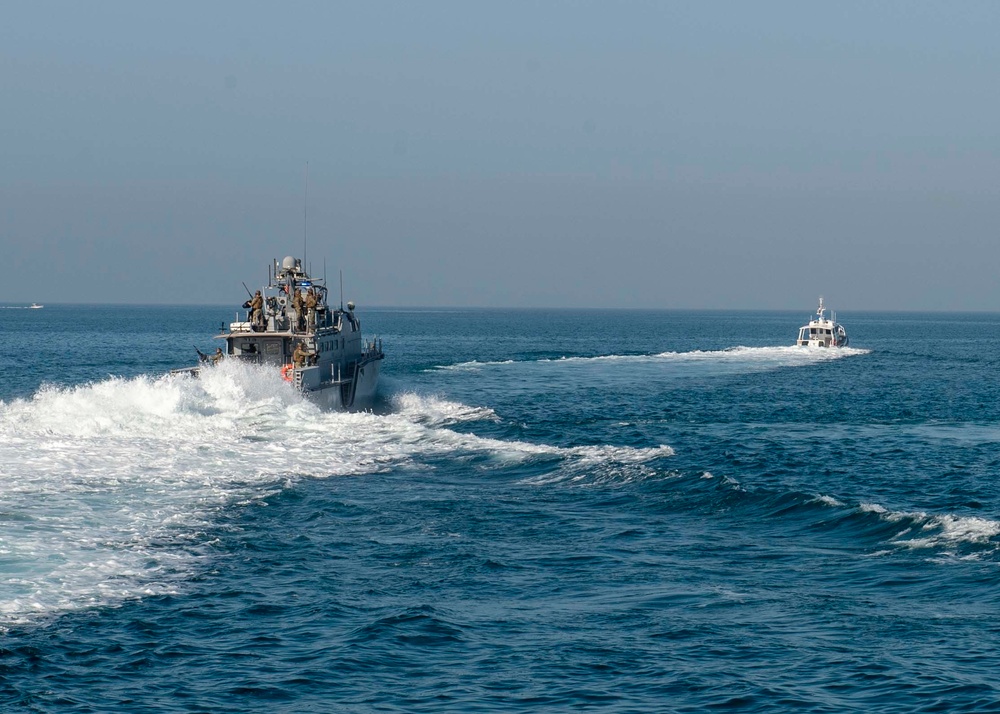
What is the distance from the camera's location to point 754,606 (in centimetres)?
2112

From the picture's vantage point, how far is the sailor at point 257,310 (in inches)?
2218

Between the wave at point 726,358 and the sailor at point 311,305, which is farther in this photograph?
the wave at point 726,358

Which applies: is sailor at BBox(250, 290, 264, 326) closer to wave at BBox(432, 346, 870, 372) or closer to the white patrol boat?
wave at BBox(432, 346, 870, 372)

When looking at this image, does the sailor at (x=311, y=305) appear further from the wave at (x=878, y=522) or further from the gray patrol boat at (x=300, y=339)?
the wave at (x=878, y=522)

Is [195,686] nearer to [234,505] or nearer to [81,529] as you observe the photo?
[81,529]

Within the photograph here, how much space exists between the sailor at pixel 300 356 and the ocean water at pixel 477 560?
1.42m

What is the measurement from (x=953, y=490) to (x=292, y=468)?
867 inches

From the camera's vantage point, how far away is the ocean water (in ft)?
56.7

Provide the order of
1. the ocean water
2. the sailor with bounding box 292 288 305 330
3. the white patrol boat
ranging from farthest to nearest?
the white patrol boat < the sailor with bounding box 292 288 305 330 < the ocean water

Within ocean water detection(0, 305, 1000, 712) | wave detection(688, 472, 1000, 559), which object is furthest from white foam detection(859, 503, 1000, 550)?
ocean water detection(0, 305, 1000, 712)

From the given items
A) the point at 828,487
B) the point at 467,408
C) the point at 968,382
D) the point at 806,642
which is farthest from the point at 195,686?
the point at 968,382

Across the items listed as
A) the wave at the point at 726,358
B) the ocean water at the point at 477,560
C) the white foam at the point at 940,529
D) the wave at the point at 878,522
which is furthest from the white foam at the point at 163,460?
the wave at the point at 726,358

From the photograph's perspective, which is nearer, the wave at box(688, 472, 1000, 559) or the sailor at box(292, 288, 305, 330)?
the wave at box(688, 472, 1000, 559)

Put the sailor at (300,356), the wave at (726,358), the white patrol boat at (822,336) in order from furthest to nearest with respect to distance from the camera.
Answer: the white patrol boat at (822,336), the wave at (726,358), the sailor at (300,356)
